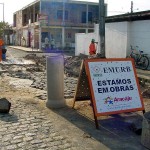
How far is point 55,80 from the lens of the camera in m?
7.65

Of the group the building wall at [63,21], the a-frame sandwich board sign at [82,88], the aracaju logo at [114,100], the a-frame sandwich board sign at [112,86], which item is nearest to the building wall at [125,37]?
the a-frame sandwich board sign at [82,88]

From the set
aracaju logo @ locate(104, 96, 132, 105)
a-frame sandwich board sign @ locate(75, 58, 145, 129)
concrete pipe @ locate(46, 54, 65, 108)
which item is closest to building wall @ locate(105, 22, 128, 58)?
concrete pipe @ locate(46, 54, 65, 108)

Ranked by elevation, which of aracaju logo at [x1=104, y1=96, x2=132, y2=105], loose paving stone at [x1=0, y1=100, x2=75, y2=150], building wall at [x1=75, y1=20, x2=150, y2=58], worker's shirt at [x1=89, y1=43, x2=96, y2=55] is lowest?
loose paving stone at [x1=0, y1=100, x2=75, y2=150]

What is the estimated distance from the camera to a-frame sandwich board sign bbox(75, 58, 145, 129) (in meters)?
6.34

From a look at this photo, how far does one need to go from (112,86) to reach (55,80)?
5.46 ft

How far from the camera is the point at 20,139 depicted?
5.40 m

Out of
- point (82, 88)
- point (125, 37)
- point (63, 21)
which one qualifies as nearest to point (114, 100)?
point (82, 88)

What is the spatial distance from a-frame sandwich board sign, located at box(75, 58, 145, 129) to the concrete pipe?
1241 millimetres

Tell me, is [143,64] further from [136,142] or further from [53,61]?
[136,142]

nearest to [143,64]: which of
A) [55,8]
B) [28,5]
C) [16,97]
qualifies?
[16,97]

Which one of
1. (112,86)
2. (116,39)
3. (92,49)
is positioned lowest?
(112,86)

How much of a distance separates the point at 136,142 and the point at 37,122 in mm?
2117

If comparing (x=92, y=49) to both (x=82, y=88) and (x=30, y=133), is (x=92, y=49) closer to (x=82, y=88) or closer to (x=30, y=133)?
(x=82, y=88)

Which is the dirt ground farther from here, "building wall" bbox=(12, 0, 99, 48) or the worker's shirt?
"building wall" bbox=(12, 0, 99, 48)
